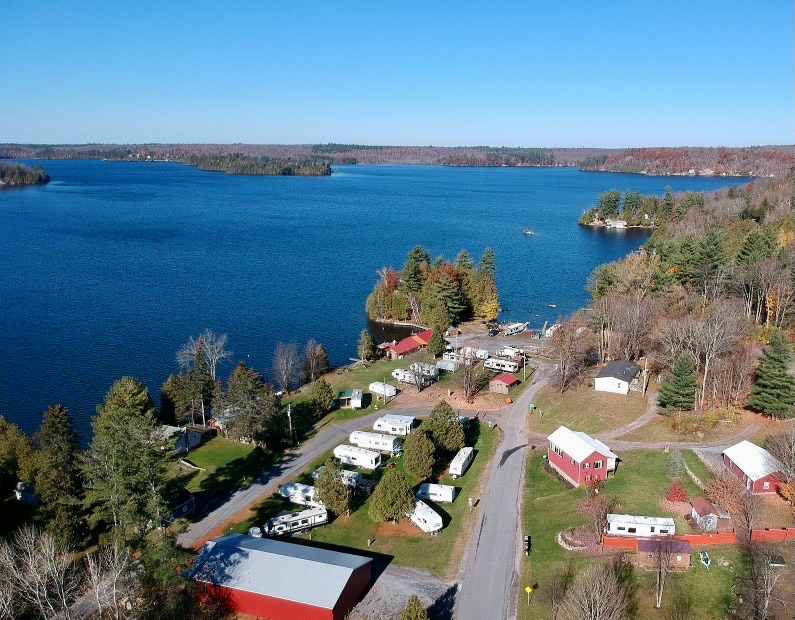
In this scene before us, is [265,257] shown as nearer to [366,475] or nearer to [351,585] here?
[366,475]

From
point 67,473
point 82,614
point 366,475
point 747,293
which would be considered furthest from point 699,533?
point 747,293

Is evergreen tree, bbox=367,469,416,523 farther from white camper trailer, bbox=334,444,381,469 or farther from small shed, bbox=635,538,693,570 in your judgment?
small shed, bbox=635,538,693,570

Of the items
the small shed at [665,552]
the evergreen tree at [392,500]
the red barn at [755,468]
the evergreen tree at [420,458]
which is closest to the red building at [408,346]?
the evergreen tree at [420,458]

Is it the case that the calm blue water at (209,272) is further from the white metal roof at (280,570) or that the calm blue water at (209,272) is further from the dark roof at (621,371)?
the dark roof at (621,371)

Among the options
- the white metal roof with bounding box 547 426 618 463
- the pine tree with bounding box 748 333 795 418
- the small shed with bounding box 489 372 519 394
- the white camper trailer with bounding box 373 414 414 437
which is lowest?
the white camper trailer with bounding box 373 414 414 437

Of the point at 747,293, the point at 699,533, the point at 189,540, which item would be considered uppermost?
the point at 747,293

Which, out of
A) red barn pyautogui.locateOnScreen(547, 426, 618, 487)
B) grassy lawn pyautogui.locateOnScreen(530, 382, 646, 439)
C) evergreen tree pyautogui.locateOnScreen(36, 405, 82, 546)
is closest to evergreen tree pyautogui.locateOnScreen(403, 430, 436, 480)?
red barn pyautogui.locateOnScreen(547, 426, 618, 487)
